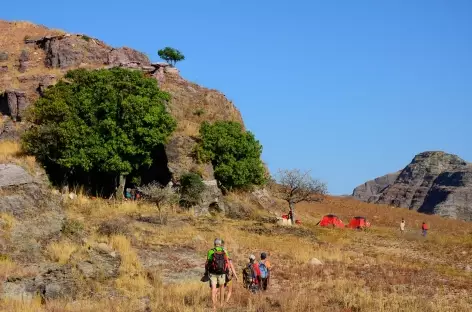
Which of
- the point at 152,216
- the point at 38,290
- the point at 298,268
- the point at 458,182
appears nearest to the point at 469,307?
the point at 298,268

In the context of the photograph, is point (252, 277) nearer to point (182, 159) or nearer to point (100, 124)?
point (100, 124)

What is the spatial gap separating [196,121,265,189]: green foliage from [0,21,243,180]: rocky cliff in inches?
42.4

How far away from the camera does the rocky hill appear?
10912cm

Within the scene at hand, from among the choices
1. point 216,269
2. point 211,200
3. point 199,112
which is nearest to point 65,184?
point 211,200

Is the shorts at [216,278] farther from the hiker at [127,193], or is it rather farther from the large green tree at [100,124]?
the hiker at [127,193]

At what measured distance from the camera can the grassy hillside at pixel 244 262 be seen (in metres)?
14.3

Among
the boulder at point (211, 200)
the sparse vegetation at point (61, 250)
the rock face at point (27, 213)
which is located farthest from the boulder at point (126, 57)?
the sparse vegetation at point (61, 250)

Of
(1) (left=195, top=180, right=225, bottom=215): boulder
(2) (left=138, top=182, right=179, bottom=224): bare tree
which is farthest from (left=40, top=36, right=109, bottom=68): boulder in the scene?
(2) (left=138, top=182, right=179, bottom=224): bare tree

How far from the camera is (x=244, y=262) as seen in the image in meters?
23.1

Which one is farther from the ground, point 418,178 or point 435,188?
point 418,178

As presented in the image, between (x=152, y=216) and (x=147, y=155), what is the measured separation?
26.3 ft

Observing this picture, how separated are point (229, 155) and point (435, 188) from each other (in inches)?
3619

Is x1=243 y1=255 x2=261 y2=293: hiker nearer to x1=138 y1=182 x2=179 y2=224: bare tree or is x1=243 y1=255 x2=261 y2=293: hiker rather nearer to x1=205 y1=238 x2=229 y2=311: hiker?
x1=205 y1=238 x2=229 y2=311: hiker

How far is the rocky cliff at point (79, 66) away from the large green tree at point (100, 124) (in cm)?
243
